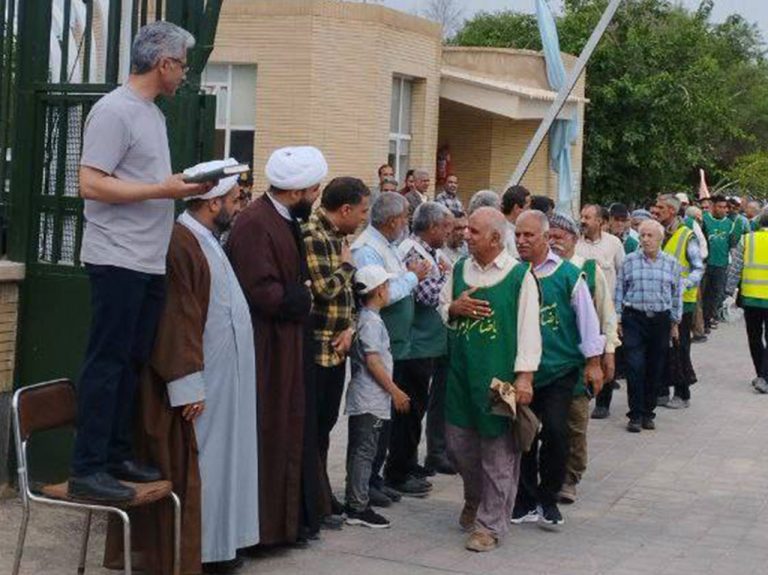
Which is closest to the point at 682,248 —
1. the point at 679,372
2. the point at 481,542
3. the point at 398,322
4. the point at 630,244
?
the point at 630,244

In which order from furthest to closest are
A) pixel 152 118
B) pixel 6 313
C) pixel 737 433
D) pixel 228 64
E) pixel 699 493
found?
pixel 228 64 < pixel 737 433 < pixel 699 493 < pixel 6 313 < pixel 152 118

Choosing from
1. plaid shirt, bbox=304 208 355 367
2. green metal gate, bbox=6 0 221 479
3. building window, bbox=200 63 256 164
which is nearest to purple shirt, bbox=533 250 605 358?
plaid shirt, bbox=304 208 355 367

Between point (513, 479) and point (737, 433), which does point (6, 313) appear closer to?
point (513, 479)

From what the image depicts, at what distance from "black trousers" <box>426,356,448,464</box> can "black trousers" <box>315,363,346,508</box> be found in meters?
2.12

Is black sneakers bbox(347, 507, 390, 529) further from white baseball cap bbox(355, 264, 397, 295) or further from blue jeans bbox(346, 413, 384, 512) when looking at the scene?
white baseball cap bbox(355, 264, 397, 295)

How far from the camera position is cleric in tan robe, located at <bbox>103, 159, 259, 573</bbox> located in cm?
645

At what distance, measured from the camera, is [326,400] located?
776cm

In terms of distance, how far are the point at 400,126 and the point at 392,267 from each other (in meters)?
15.4

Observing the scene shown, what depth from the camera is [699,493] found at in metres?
9.74

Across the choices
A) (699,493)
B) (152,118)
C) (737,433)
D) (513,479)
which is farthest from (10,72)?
(737,433)

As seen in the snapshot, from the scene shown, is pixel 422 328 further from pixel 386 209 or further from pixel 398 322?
pixel 386 209

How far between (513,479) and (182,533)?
2114 millimetres

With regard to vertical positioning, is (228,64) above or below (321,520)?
above

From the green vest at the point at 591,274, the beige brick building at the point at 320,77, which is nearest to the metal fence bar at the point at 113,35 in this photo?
the green vest at the point at 591,274
